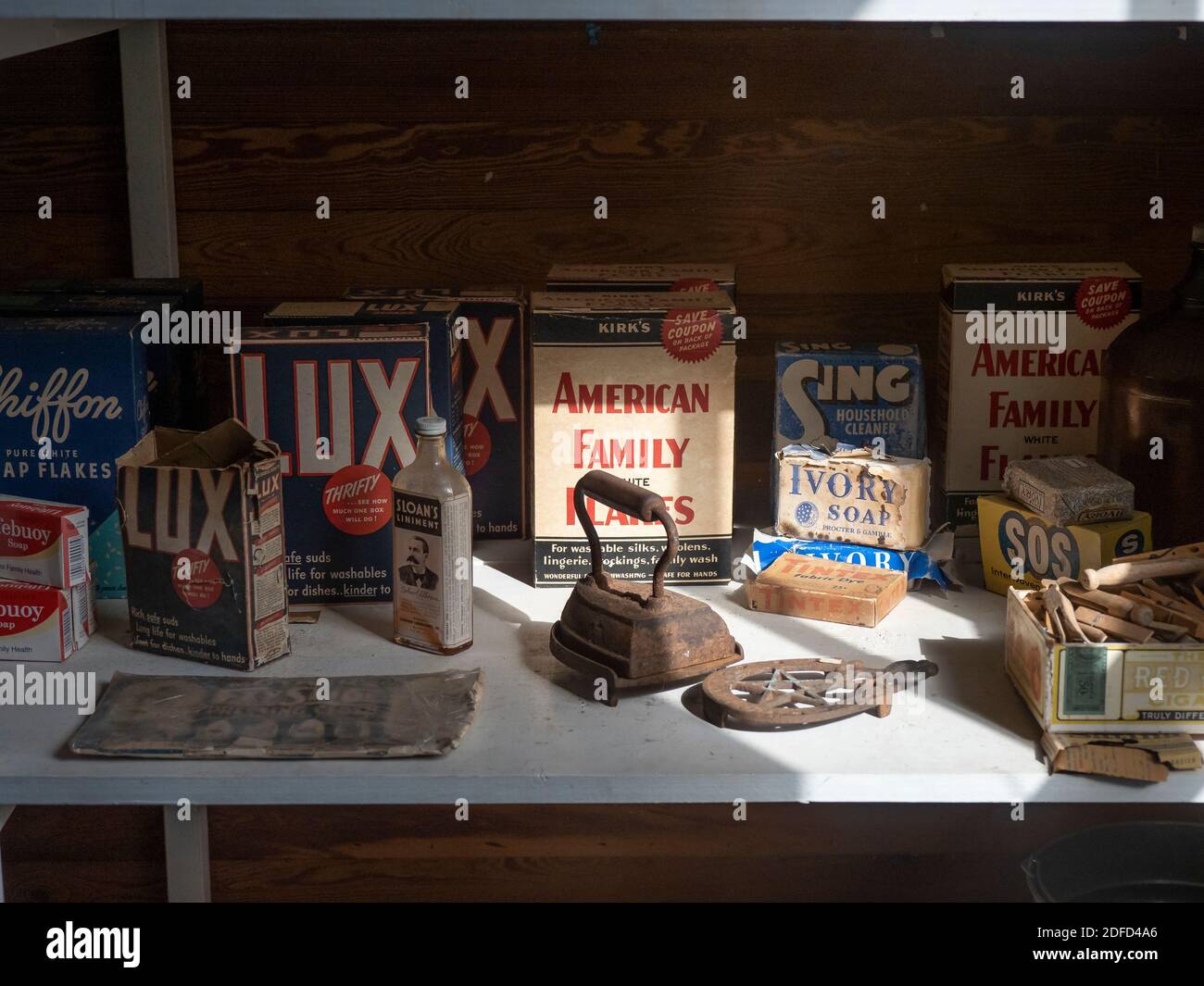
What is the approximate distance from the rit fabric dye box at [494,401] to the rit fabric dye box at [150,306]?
7.7 inches

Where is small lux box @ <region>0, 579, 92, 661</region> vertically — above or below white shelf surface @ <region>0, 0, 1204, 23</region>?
below

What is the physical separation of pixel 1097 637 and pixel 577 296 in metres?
0.64

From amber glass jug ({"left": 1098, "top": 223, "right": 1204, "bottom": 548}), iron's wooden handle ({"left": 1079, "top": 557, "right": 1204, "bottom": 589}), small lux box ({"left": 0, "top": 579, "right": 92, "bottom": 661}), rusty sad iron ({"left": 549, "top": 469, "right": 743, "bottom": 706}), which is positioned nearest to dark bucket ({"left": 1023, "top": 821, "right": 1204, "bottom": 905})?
amber glass jug ({"left": 1098, "top": 223, "right": 1204, "bottom": 548})

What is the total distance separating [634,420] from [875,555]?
0.30 meters

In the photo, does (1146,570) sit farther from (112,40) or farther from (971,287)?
(112,40)

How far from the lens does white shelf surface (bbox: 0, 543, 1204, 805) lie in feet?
3.59

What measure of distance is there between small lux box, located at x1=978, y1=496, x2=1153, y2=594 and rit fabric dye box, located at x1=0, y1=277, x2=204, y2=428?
0.88m

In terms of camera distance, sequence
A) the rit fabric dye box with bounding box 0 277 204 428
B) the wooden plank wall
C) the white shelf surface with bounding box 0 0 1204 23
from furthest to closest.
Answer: the wooden plank wall < the rit fabric dye box with bounding box 0 277 204 428 < the white shelf surface with bounding box 0 0 1204 23

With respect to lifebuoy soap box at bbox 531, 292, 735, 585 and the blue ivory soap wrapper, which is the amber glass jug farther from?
lifebuoy soap box at bbox 531, 292, 735, 585

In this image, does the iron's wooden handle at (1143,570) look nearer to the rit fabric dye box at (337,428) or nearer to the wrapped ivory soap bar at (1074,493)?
the wrapped ivory soap bar at (1074,493)

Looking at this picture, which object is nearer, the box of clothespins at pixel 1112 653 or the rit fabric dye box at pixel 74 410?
the box of clothespins at pixel 1112 653

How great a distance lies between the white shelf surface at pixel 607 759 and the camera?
43.1 inches

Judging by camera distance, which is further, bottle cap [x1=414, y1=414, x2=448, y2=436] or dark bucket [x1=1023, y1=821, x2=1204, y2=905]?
dark bucket [x1=1023, y1=821, x2=1204, y2=905]

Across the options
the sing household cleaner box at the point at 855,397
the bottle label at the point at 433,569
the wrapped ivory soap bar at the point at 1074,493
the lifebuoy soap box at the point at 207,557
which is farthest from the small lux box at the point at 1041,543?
the lifebuoy soap box at the point at 207,557
